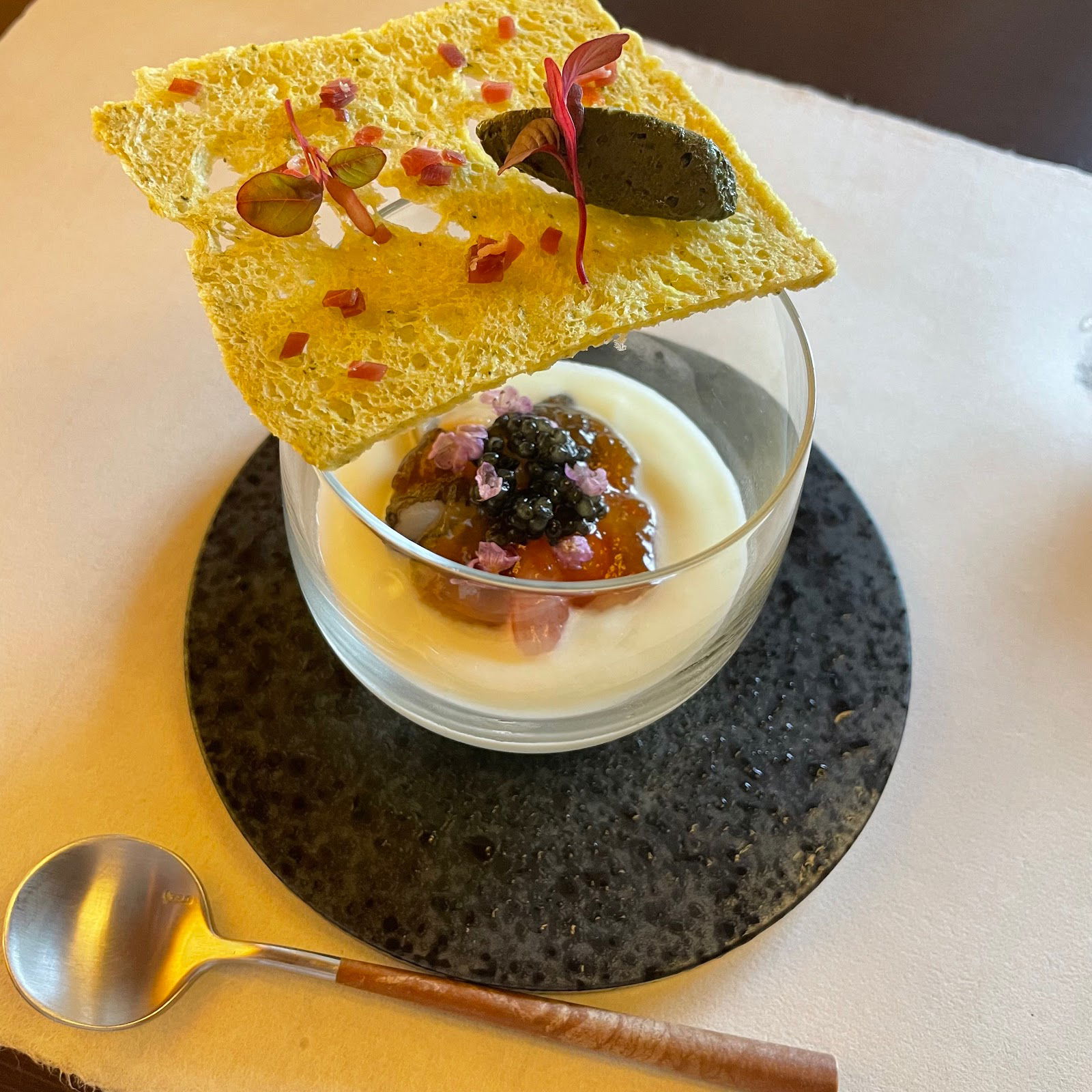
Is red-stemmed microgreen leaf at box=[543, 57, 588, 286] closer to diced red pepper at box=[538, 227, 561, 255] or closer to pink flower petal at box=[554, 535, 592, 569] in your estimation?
diced red pepper at box=[538, 227, 561, 255]

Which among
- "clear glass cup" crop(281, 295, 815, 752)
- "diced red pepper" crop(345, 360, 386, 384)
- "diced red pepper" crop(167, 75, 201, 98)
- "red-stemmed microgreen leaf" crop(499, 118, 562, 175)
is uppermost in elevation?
"diced red pepper" crop(167, 75, 201, 98)

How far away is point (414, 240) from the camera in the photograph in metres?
0.69

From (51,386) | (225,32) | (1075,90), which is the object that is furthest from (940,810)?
(225,32)

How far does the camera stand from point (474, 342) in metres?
0.63

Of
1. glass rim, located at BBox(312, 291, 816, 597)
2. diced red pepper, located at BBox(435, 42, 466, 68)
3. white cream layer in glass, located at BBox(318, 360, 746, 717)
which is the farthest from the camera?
diced red pepper, located at BBox(435, 42, 466, 68)

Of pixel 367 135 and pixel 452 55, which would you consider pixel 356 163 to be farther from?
pixel 452 55

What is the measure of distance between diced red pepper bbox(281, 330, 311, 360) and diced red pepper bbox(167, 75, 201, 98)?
26 centimetres

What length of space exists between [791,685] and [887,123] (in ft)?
3.14

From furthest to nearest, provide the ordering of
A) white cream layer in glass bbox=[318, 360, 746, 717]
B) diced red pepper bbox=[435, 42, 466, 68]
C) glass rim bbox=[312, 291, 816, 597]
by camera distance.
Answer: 1. diced red pepper bbox=[435, 42, 466, 68]
2. white cream layer in glass bbox=[318, 360, 746, 717]
3. glass rim bbox=[312, 291, 816, 597]

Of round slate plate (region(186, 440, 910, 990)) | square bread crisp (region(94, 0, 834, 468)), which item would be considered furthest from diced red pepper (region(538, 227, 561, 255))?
round slate plate (region(186, 440, 910, 990))

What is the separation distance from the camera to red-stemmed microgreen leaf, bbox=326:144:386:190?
2.19ft

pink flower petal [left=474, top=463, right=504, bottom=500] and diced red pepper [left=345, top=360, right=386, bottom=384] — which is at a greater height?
diced red pepper [left=345, top=360, right=386, bottom=384]

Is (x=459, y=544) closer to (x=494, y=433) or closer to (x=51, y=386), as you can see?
(x=494, y=433)

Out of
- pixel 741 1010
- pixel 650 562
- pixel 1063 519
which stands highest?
pixel 650 562
